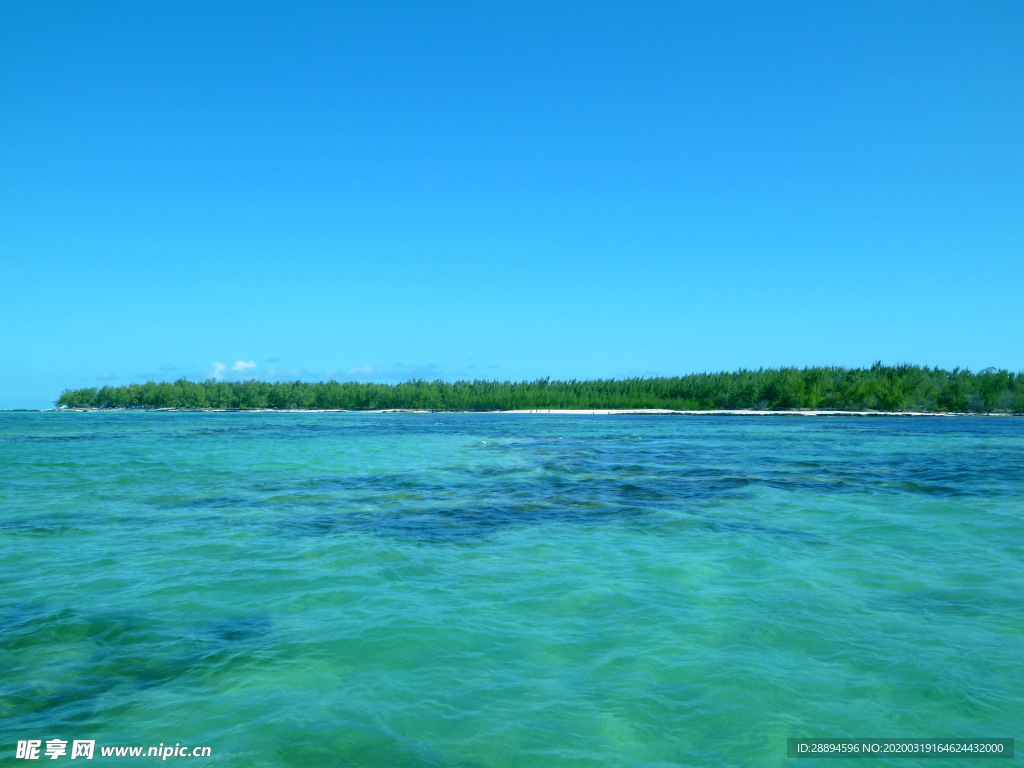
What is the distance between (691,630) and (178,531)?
977 cm

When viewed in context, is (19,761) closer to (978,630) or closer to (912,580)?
(978,630)

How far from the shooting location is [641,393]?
427 ft

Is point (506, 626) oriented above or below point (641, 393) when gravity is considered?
below

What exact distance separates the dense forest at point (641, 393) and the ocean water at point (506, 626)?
10466 cm

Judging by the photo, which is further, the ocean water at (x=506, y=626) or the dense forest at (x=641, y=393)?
the dense forest at (x=641, y=393)

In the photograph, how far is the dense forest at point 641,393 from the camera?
10950 cm

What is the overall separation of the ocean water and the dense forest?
343 feet

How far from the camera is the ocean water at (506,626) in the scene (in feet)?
16.4

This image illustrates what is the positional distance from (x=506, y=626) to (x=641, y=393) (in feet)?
413

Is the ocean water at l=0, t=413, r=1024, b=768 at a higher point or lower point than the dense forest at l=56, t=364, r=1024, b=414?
lower

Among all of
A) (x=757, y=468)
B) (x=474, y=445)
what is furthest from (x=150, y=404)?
(x=757, y=468)

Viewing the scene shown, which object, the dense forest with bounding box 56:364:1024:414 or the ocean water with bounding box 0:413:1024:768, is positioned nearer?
the ocean water with bounding box 0:413:1024:768

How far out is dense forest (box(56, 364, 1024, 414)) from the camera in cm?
10950

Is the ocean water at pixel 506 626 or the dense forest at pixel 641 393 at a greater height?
the dense forest at pixel 641 393
